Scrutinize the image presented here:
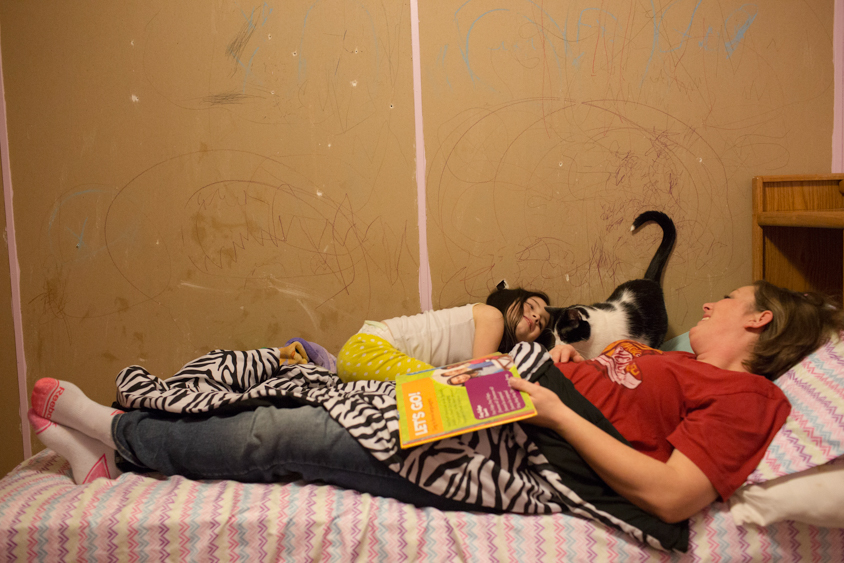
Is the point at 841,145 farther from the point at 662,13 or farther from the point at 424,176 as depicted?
the point at 424,176

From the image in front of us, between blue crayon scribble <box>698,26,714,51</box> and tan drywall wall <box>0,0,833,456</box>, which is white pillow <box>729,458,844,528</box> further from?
blue crayon scribble <box>698,26,714,51</box>

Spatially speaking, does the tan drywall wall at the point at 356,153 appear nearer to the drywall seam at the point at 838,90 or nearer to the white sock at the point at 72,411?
the drywall seam at the point at 838,90

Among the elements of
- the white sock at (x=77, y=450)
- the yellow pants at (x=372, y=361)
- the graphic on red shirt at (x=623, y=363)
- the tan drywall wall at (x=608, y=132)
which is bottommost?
the white sock at (x=77, y=450)

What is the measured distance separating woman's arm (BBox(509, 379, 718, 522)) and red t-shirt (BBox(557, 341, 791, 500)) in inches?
1.2

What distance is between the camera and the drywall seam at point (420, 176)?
1.59 m

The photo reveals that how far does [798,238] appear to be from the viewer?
5.57 ft

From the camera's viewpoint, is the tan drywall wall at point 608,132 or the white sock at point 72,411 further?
the tan drywall wall at point 608,132

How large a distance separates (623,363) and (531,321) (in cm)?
40

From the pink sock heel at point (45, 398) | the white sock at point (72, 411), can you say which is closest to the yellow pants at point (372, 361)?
the white sock at point (72, 411)

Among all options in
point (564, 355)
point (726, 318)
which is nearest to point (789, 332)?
point (726, 318)

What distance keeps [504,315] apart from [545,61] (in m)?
0.83

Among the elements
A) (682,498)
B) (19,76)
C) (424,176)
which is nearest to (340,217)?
(424,176)

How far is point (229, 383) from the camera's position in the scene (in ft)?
4.43

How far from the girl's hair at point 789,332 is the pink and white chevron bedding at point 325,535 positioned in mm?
330
